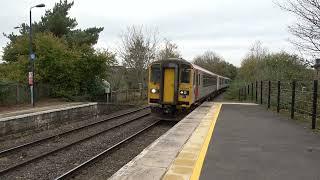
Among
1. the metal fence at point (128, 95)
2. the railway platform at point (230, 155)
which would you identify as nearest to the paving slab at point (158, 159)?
the railway platform at point (230, 155)

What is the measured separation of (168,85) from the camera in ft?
58.2

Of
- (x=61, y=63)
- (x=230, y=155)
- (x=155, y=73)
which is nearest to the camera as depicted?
(x=230, y=155)

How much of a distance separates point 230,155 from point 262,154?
70 centimetres

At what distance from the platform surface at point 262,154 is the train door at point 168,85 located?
6400 mm

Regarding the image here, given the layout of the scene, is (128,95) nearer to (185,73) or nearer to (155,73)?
(155,73)

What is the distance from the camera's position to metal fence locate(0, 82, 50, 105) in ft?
72.2

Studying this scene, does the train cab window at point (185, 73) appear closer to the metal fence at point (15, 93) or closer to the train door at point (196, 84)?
the train door at point (196, 84)

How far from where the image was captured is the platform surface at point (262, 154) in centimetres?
579

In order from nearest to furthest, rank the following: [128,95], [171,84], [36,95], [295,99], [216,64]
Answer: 1. [295,99]
2. [171,84]
3. [36,95]
4. [128,95]
5. [216,64]

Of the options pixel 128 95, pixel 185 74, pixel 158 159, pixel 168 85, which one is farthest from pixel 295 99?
pixel 128 95

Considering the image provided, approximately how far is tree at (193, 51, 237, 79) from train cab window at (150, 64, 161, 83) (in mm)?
71375

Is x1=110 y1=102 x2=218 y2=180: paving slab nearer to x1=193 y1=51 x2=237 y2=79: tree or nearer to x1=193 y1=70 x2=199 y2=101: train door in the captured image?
x1=193 y1=70 x2=199 y2=101: train door

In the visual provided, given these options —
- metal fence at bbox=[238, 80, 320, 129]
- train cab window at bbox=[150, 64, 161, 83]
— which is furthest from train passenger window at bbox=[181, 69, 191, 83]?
metal fence at bbox=[238, 80, 320, 129]

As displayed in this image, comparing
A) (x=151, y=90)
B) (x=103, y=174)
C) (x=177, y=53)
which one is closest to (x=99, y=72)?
(x=151, y=90)
